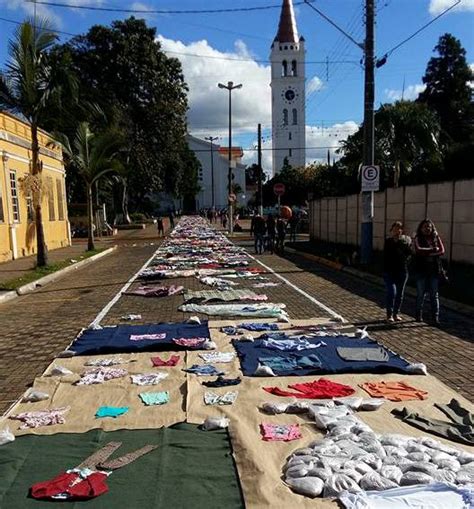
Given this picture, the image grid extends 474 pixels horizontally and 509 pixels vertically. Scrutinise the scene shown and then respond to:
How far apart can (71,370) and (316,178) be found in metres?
70.1

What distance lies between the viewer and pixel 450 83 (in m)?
58.4

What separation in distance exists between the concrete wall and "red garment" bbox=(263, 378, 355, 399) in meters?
11.4

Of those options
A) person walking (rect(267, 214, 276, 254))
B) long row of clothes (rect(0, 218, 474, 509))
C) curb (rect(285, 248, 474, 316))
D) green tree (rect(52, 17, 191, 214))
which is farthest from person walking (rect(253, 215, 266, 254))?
green tree (rect(52, 17, 191, 214))

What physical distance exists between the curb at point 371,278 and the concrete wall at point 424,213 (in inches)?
97.5

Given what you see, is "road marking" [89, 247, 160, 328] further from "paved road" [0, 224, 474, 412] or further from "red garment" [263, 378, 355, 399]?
"red garment" [263, 378, 355, 399]

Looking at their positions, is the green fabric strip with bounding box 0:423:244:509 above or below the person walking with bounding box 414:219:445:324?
below

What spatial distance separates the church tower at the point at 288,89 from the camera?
4035 inches

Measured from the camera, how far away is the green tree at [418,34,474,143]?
57312mm

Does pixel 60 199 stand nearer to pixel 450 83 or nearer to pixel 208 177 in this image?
pixel 450 83

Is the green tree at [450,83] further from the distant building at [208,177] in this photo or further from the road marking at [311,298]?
the distant building at [208,177]

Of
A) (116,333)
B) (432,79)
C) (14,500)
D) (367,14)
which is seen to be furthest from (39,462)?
(432,79)

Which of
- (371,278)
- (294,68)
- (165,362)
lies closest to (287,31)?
(294,68)

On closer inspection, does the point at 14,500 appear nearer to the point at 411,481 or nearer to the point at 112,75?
the point at 411,481

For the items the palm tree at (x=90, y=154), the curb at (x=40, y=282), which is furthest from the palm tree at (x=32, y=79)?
the palm tree at (x=90, y=154)
